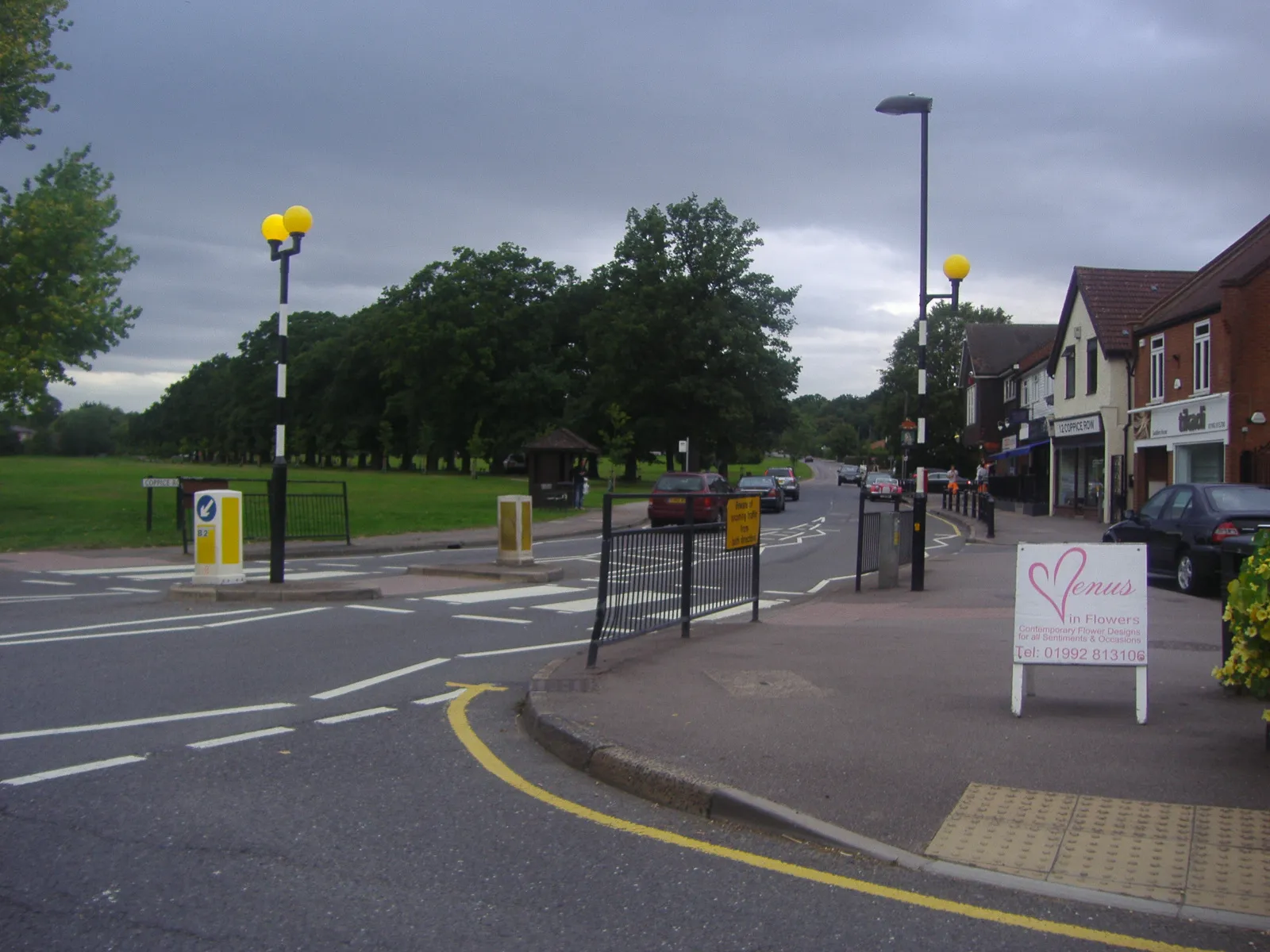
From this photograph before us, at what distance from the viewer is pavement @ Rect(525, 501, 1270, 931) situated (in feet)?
15.5

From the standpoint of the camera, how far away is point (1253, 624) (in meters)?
5.88

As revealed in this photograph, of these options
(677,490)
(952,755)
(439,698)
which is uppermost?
(677,490)

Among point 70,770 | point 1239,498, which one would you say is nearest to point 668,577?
point 70,770

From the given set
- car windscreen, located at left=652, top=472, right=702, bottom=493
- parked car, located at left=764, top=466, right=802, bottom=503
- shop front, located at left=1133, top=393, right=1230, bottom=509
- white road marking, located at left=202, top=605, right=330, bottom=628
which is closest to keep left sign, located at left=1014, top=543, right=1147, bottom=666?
white road marking, located at left=202, top=605, right=330, bottom=628

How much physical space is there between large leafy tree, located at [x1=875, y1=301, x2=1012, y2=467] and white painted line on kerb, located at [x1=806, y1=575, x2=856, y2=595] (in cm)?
6343

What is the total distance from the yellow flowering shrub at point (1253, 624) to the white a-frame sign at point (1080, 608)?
3.57 feet

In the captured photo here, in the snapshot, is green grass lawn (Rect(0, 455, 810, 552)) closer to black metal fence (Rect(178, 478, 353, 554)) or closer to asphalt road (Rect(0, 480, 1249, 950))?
black metal fence (Rect(178, 478, 353, 554))

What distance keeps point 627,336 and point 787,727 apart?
5684cm

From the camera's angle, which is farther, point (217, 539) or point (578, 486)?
point (578, 486)

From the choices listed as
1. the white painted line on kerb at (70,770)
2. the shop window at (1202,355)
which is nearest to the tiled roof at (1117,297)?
the shop window at (1202,355)

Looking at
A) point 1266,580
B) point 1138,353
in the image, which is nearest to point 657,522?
point 1138,353

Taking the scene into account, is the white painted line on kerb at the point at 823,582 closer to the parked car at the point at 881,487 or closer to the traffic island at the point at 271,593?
the traffic island at the point at 271,593

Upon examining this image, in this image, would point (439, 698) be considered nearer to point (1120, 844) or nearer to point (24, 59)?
point (1120, 844)

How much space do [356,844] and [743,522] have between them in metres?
7.25
